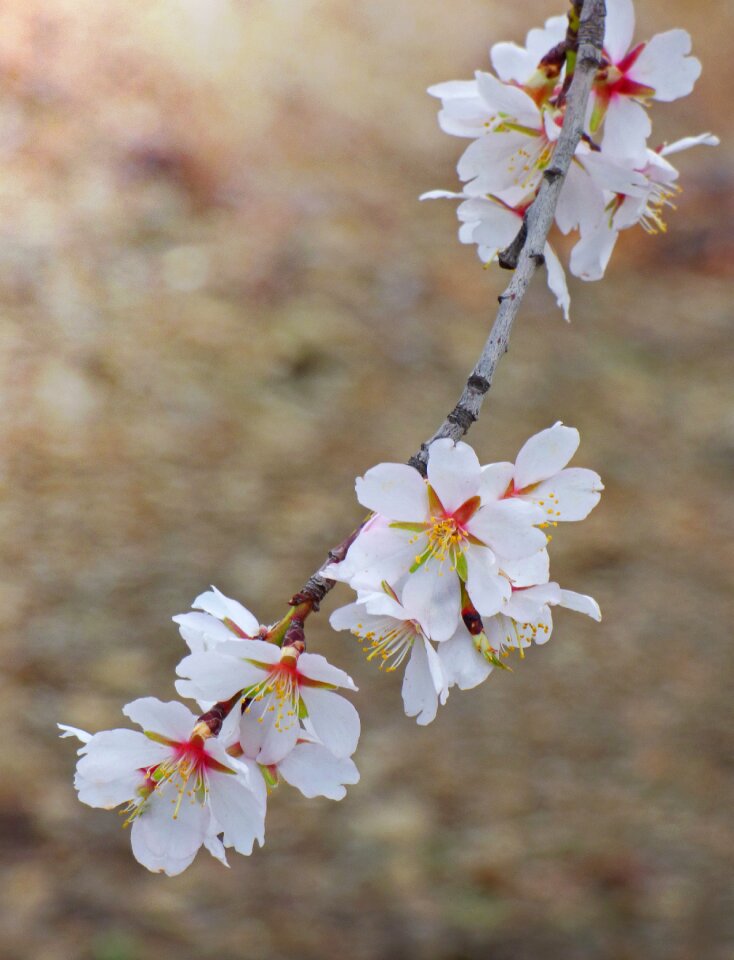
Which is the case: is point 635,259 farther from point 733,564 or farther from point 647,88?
point 647,88

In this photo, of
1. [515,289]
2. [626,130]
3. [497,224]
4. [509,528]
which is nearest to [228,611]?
[509,528]

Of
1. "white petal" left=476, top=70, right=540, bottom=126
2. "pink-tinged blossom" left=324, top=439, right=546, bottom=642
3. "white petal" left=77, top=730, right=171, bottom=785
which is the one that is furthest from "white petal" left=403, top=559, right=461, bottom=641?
"white petal" left=476, top=70, right=540, bottom=126

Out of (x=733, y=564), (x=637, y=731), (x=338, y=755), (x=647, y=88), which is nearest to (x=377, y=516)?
(x=338, y=755)

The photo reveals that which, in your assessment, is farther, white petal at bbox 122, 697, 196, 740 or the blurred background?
the blurred background

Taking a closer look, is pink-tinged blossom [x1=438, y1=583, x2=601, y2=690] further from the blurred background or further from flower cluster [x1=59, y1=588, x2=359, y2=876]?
the blurred background

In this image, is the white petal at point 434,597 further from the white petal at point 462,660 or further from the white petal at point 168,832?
the white petal at point 168,832

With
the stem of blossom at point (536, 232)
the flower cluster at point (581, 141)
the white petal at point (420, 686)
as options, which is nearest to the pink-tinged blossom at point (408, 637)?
the white petal at point (420, 686)

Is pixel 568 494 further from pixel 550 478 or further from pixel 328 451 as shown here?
pixel 328 451
